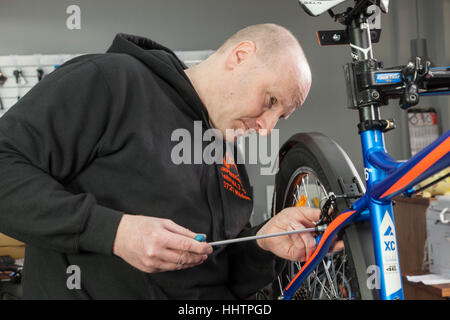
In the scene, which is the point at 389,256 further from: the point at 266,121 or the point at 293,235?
the point at 266,121

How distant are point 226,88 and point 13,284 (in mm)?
1985

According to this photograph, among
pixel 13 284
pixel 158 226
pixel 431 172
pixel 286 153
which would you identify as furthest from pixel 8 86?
pixel 431 172

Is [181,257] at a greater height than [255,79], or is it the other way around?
[255,79]

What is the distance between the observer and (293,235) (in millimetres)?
881

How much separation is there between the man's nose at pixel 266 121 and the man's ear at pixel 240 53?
0.40 ft

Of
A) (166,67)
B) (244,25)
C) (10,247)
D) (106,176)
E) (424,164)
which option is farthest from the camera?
(244,25)

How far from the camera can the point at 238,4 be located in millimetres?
3082

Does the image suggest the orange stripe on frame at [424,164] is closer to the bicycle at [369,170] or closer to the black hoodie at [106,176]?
the bicycle at [369,170]

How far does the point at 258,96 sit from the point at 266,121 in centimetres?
6

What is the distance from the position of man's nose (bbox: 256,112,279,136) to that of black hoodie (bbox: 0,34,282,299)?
121mm

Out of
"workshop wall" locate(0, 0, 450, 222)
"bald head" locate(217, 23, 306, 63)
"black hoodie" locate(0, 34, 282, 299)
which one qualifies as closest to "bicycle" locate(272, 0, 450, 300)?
"bald head" locate(217, 23, 306, 63)

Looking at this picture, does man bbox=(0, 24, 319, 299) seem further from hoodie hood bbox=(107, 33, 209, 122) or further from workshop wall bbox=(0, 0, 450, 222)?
workshop wall bbox=(0, 0, 450, 222)

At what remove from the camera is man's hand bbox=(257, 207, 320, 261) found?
0.84 metres

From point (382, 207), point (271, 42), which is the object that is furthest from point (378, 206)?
point (271, 42)
